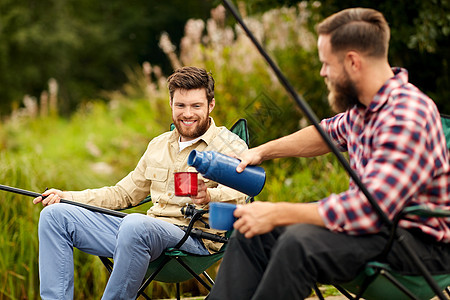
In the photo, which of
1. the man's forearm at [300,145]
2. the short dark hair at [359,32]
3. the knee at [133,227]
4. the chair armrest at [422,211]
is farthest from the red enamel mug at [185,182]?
the chair armrest at [422,211]

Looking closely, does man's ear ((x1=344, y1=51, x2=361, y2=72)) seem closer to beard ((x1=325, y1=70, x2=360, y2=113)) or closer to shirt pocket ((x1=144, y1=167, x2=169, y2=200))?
beard ((x1=325, y1=70, x2=360, y2=113))

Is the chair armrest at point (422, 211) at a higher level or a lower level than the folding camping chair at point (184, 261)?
lower

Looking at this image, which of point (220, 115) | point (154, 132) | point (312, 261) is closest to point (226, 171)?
point (312, 261)

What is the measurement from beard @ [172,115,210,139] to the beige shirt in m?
0.03

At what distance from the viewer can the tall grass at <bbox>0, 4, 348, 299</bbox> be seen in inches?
140

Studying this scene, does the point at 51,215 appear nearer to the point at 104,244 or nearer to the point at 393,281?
the point at 104,244

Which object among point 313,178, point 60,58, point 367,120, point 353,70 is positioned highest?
point 60,58

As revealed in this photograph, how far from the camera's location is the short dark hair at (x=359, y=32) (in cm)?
186

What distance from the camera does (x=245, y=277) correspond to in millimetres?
1979

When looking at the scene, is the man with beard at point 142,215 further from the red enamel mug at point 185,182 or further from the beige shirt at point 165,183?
the red enamel mug at point 185,182

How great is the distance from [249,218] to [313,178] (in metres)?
3.17

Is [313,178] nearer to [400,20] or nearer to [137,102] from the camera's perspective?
[400,20]

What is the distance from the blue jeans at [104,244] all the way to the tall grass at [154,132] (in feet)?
2.38

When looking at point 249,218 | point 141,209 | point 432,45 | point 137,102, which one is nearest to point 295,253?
point 249,218
